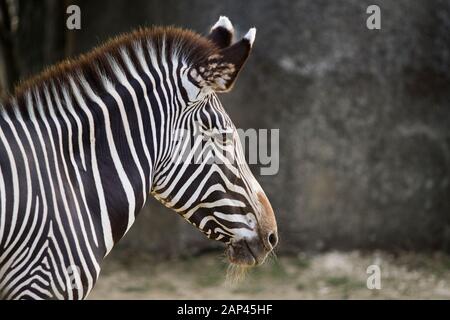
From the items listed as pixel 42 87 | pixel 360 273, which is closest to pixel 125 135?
pixel 42 87

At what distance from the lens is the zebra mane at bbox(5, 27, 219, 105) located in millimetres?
3955

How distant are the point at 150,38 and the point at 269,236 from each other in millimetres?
1475

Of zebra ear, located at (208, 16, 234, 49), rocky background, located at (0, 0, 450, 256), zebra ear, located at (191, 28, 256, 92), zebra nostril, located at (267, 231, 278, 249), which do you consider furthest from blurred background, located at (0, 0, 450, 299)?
zebra ear, located at (191, 28, 256, 92)

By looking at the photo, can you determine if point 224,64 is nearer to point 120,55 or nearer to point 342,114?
point 120,55

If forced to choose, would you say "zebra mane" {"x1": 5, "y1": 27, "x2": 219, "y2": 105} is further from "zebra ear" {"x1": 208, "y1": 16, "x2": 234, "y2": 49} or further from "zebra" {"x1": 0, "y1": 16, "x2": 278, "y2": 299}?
"zebra ear" {"x1": 208, "y1": 16, "x2": 234, "y2": 49}

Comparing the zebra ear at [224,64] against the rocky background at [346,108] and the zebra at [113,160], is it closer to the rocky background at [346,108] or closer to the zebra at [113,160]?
the zebra at [113,160]

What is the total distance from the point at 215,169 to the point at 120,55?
93 centimetres

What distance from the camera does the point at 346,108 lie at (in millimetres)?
9812

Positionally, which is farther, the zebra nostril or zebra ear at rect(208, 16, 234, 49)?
zebra ear at rect(208, 16, 234, 49)

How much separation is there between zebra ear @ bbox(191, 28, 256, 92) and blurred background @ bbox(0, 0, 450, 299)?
5.70 m

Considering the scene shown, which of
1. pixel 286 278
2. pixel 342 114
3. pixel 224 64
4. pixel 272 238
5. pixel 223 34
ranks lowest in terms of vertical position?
pixel 286 278

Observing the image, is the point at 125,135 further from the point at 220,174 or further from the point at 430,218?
the point at 430,218

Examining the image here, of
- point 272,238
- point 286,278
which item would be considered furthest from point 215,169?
point 286,278

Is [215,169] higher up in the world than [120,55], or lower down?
lower down
